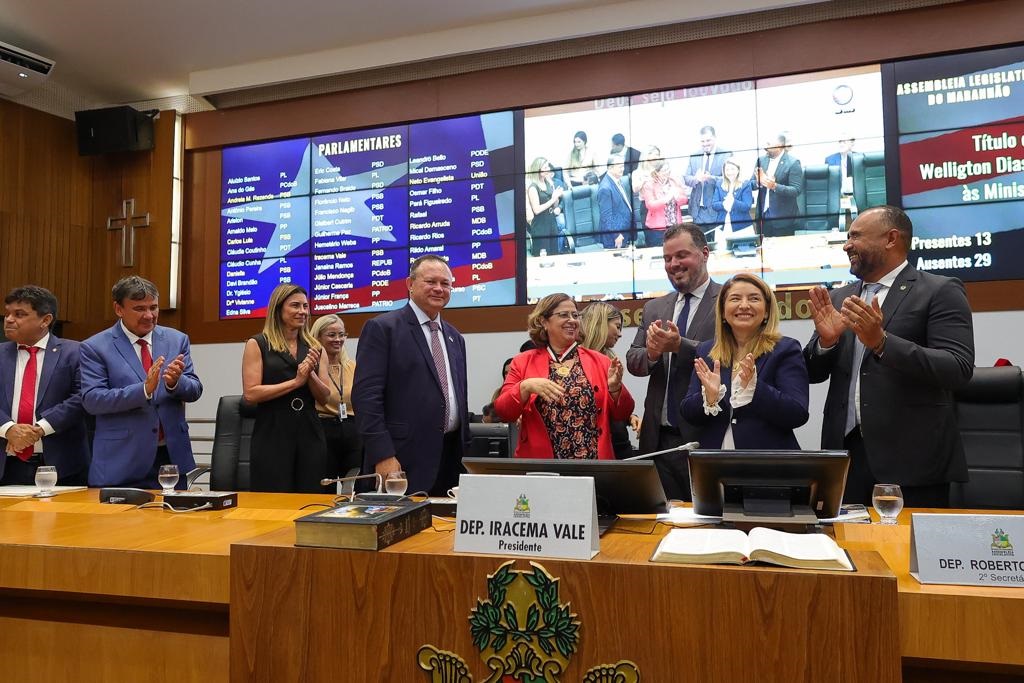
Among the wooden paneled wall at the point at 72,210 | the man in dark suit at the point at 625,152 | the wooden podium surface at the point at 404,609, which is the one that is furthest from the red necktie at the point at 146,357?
the man in dark suit at the point at 625,152

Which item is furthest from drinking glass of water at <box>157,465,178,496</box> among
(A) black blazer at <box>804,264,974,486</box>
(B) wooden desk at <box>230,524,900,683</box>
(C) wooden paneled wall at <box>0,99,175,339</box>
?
(C) wooden paneled wall at <box>0,99,175,339</box>

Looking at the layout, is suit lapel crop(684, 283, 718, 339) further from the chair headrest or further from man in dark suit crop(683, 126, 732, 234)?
man in dark suit crop(683, 126, 732, 234)

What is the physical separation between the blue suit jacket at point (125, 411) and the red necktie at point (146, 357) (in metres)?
0.03

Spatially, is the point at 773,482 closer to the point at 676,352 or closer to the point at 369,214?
the point at 676,352

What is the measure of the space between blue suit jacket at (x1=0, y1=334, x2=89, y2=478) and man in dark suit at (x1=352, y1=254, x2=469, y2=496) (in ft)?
4.35

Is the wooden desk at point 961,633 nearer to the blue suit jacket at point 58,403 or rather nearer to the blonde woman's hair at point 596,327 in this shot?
the blonde woman's hair at point 596,327

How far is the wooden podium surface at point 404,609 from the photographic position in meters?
1.03

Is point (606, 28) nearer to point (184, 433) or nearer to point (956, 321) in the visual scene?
point (956, 321)

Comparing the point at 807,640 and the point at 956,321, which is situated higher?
the point at 956,321

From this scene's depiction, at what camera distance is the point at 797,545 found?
1.17 meters

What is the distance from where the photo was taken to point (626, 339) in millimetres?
4949

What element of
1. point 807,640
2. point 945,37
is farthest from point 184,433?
point 945,37

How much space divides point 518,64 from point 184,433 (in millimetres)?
3573

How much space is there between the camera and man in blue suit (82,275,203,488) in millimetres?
2871
